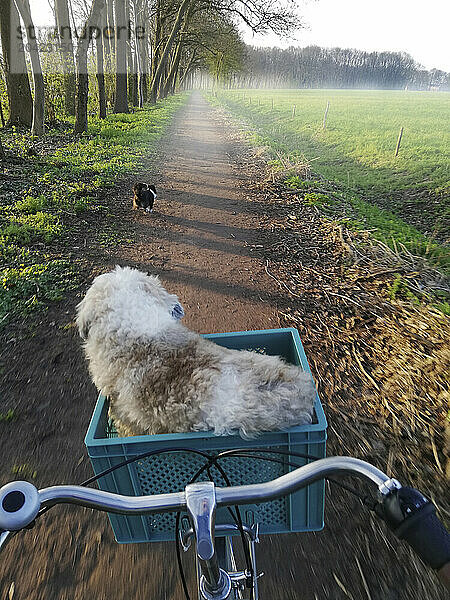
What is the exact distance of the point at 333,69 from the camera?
8469 cm

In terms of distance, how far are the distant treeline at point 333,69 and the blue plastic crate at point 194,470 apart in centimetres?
8305

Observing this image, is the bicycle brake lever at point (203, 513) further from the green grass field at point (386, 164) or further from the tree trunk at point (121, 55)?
the tree trunk at point (121, 55)

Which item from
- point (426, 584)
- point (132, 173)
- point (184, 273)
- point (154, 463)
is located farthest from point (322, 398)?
point (132, 173)

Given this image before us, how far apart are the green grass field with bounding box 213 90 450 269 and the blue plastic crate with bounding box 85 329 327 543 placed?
5.09 m

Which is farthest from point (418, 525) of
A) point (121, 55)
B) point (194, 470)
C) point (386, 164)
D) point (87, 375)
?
point (121, 55)

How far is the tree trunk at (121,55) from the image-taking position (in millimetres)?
18625

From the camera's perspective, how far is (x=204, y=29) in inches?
1126

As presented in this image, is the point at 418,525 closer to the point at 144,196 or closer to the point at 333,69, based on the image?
the point at 144,196

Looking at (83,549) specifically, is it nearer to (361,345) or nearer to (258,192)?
(361,345)

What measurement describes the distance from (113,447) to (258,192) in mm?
9362

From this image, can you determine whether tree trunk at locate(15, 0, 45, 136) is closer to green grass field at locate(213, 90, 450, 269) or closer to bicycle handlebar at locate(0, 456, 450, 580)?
green grass field at locate(213, 90, 450, 269)

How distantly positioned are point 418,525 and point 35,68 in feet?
51.7

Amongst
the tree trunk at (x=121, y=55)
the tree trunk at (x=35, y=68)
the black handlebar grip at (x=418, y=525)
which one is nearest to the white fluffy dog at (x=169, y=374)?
the black handlebar grip at (x=418, y=525)

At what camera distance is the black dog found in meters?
8.07
